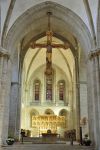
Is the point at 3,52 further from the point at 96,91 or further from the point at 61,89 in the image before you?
the point at 61,89

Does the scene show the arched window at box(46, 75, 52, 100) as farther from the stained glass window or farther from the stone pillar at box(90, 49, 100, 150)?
the stone pillar at box(90, 49, 100, 150)

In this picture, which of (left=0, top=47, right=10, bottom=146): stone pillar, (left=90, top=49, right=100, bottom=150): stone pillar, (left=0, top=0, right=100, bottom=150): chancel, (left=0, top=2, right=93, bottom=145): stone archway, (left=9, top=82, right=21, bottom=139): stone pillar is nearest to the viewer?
(left=90, top=49, right=100, bottom=150): stone pillar

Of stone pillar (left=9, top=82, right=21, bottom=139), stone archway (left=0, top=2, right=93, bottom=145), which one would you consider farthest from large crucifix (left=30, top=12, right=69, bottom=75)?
stone pillar (left=9, top=82, right=21, bottom=139)

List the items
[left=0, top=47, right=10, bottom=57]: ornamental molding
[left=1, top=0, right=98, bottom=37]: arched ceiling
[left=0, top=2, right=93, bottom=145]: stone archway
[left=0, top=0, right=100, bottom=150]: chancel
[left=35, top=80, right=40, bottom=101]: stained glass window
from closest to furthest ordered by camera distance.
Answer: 1. [left=0, top=0, right=100, bottom=150]: chancel
2. [left=0, top=47, right=10, bottom=57]: ornamental molding
3. [left=1, top=0, right=98, bottom=37]: arched ceiling
4. [left=0, top=2, right=93, bottom=145]: stone archway
5. [left=35, top=80, right=40, bottom=101]: stained glass window

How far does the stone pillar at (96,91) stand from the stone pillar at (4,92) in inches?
195

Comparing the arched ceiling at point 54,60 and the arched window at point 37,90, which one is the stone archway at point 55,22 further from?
the arched window at point 37,90

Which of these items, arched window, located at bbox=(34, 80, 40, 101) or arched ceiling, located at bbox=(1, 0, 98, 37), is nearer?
arched ceiling, located at bbox=(1, 0, 98, 37)

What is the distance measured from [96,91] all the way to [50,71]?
373cm

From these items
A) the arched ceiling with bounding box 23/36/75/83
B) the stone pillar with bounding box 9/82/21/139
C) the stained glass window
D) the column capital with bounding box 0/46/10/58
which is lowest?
the stone pillar with bounding box 9/82/21/139

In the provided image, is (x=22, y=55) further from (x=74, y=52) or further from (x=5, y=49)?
(x=5, y=49)

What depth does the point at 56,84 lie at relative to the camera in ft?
91.6

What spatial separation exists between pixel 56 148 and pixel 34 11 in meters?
8.47

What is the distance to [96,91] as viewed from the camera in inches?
525

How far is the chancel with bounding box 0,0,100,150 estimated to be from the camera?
1400 centimetres
